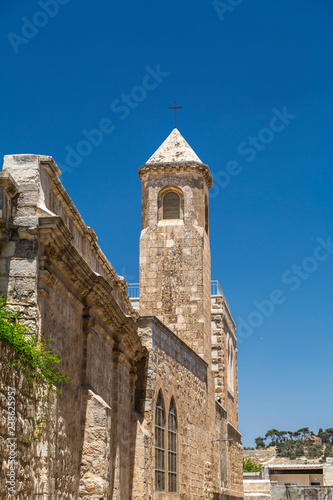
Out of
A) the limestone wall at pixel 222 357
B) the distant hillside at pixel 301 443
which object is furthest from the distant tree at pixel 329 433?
the limestone wall at pixel 222 357

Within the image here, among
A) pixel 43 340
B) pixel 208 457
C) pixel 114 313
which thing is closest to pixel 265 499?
pixel 208 457

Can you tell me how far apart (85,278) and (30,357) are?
107 inches

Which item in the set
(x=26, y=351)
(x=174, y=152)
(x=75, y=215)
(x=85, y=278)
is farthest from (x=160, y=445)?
(x=174, y=152)

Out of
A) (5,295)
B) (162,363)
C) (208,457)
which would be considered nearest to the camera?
(5,295)

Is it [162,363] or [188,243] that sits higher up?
[188,243]

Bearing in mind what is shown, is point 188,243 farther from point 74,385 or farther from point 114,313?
point 74,385

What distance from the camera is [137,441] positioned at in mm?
14688

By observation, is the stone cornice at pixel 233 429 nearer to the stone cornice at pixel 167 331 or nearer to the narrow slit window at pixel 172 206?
the stone cornice at pixel 167 331

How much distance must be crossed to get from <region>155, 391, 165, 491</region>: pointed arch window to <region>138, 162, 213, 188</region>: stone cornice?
928 cm

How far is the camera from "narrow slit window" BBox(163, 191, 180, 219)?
23750 mm

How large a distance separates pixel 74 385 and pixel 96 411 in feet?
2.46

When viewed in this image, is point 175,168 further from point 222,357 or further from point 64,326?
point 64,326

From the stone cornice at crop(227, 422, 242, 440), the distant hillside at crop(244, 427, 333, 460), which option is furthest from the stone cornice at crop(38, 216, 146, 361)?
the distant hillside at crop(244, 427, 333, 460)

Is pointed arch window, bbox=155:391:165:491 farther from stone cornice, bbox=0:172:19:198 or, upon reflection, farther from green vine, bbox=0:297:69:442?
stone cornice, bbox=0:172:19:198
